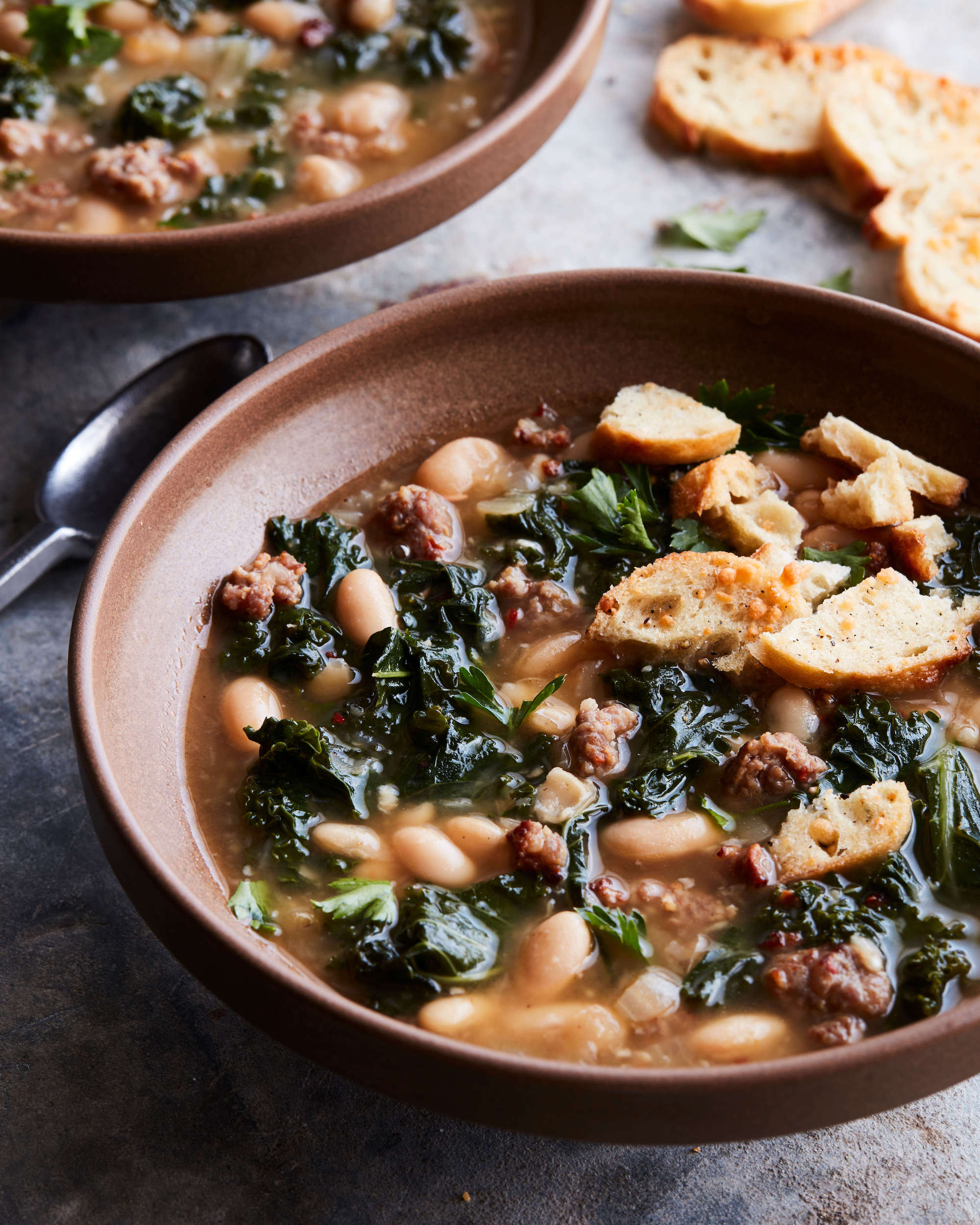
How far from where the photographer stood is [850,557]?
3082mm

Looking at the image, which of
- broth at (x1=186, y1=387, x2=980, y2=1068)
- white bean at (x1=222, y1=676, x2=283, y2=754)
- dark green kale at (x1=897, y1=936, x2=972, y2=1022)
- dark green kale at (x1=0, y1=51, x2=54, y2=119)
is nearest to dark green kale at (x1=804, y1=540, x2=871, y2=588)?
broth at (x1=186, y1=387, x2=980, y2=1068)

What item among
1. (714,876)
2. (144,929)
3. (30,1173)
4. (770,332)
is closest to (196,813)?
(144,929)

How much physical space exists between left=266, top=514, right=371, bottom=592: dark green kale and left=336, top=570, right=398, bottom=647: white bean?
9 centimetres

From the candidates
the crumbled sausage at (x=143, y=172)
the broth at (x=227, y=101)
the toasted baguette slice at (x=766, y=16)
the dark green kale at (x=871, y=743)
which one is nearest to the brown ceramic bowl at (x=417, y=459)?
the dark green kale at (x=871, y=743)

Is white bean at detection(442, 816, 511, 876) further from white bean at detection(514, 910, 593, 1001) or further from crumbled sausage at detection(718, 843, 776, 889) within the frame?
crumbled sausage at detection(718, 843, 776, 889)

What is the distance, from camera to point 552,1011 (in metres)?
2.34

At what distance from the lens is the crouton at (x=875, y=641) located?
2.80m

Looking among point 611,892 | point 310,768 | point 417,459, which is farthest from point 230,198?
point 611,892

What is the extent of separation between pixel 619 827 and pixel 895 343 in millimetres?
1501

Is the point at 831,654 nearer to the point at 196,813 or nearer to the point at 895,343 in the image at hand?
the point at 895,343

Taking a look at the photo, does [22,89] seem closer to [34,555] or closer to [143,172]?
[143,172]

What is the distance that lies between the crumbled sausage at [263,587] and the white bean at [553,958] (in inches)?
41.1

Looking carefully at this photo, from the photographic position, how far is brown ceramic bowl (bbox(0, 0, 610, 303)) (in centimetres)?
343

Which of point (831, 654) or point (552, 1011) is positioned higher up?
point (831, 654)
